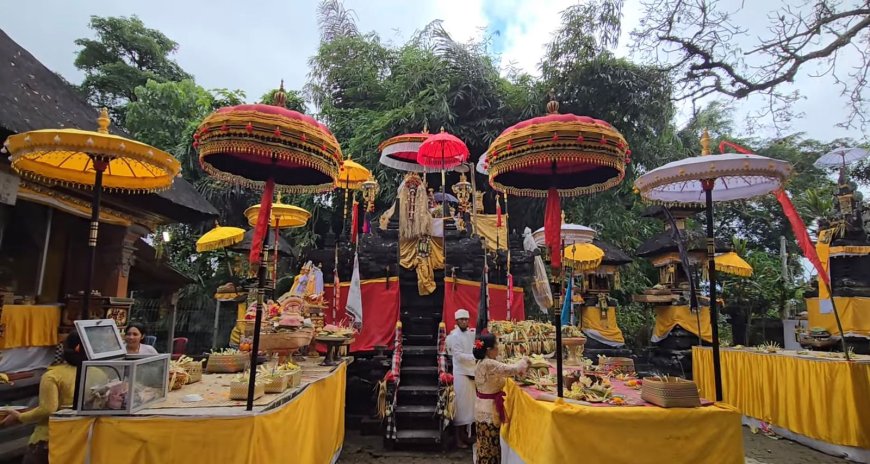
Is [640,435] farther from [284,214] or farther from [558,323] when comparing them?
[284,214]

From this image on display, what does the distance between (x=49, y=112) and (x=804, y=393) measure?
11.2 metres

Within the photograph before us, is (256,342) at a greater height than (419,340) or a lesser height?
greater

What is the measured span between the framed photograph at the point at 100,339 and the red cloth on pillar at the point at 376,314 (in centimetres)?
651

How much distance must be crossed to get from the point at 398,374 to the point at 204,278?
40.9 ft

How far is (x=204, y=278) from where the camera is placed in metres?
17.5

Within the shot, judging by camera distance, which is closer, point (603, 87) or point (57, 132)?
point (57, 132)

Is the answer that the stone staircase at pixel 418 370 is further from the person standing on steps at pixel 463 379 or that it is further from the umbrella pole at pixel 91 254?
the umbrella pole at pixel 91 254

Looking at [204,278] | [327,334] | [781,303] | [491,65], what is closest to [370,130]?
[491,65]

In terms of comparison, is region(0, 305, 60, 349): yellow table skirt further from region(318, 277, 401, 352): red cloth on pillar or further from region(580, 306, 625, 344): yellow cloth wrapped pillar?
region(580, 306, 625, 344): yellow cloth wrapped pillar

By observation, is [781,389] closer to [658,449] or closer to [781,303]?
[658,449]

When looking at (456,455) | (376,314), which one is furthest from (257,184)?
(376,314)

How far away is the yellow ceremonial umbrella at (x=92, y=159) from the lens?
3779 millimetres

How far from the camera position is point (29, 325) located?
641cm

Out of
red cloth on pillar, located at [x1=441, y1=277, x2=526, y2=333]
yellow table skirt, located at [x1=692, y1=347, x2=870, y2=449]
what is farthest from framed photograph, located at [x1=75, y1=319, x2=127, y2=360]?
yellow table skirt, located at [x1=692, y1=347, x2=870, y2=449]
